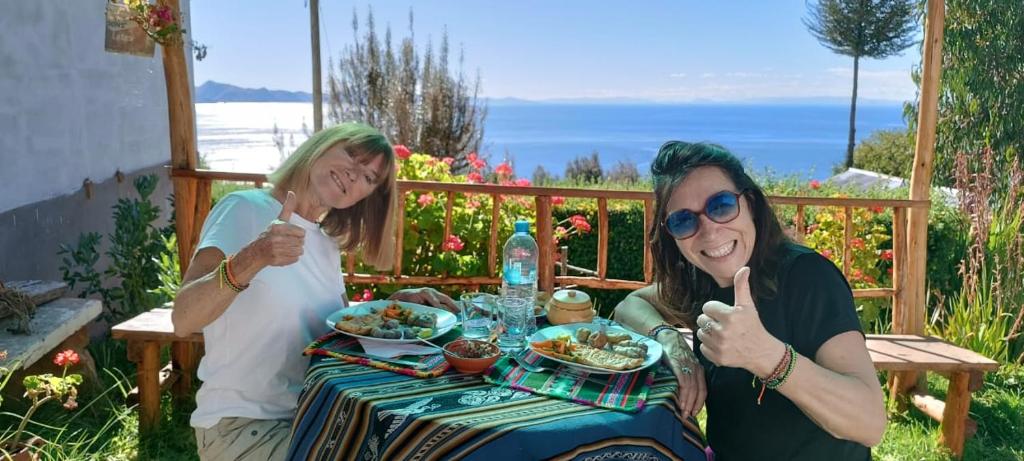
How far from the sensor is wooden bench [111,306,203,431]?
295 centimetres

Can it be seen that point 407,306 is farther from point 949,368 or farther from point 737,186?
point 949,368

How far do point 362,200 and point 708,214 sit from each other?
1.11m

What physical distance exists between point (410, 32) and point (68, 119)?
850 cm

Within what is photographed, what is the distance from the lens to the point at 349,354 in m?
1.64

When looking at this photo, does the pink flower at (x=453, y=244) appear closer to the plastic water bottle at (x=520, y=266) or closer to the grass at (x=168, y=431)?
the plastic water bottle at (x=520, y=266)

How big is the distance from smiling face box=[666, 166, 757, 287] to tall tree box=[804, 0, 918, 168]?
20.6 meters

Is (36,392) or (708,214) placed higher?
(708,214)

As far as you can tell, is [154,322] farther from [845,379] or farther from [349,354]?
[845,379]

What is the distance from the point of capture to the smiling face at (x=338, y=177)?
194 centimetres

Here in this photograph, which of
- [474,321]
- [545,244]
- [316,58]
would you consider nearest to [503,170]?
[545,244]

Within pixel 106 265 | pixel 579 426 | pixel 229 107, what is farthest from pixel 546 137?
pixel 579 426

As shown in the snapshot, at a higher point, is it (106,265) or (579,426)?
(579,426)

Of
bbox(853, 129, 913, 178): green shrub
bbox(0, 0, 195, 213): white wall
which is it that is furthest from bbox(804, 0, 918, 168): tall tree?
bbox(0, 0, 195, 213): white wall

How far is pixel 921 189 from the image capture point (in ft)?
11.7
